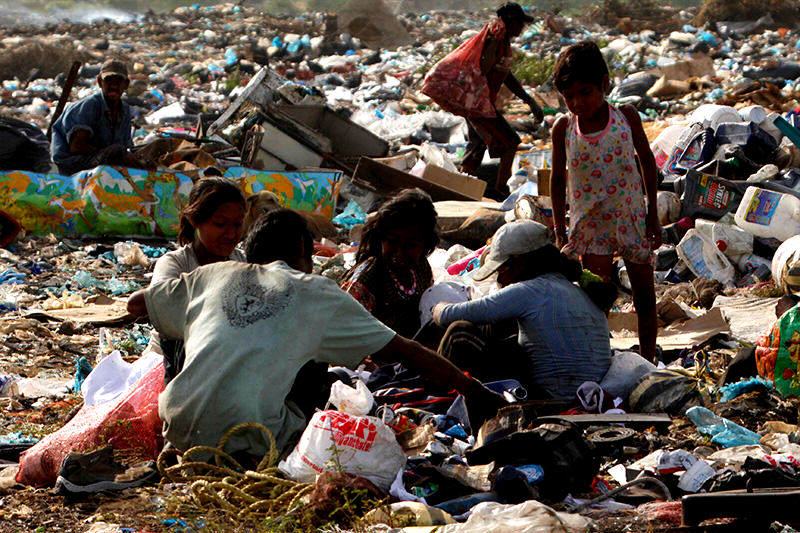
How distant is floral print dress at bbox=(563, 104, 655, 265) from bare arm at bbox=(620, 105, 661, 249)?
0.14ft

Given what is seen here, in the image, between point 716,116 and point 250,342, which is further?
point 716,116

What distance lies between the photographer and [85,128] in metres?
8.12

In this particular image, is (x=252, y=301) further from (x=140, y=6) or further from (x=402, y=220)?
(x=140, y=6)

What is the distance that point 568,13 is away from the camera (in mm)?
29094

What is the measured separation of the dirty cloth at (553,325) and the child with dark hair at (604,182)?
78cm

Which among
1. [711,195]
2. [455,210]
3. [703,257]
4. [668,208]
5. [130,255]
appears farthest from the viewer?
[455,210]

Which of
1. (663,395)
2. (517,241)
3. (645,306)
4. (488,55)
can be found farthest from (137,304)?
(488,55)

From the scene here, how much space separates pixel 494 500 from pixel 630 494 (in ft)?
1.41

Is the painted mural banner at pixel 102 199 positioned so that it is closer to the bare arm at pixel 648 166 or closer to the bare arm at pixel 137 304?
the bare arm at pixel 648 166

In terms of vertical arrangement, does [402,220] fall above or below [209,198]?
below

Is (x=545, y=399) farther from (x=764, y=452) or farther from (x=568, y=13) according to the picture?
(x=568, y=13)

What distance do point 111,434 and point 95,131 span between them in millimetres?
5201

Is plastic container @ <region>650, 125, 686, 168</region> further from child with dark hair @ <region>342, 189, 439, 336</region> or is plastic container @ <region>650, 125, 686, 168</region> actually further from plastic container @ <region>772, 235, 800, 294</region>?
child with dark hair @ <region>342, 189, 439, 336</region>

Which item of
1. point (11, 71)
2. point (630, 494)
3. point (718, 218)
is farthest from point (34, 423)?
point (11, 71)
